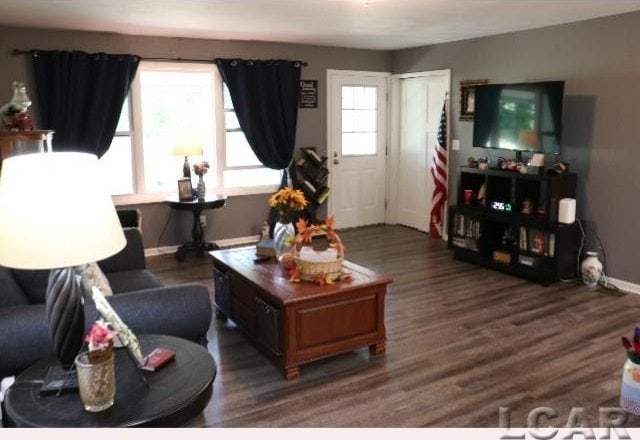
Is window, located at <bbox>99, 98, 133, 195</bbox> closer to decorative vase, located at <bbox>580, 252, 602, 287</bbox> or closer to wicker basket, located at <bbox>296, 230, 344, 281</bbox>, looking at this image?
wicker basket, located at <bbox>296, 230, 344, 281</bbox>

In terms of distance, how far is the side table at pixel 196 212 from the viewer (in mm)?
5625

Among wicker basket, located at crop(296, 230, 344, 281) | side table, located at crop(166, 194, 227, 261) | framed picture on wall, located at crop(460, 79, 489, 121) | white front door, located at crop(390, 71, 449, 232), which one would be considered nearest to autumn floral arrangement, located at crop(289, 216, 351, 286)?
wicker basket, located at crop(296, 230, 344, 281)

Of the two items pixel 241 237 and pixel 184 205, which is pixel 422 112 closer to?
pixel 241 237

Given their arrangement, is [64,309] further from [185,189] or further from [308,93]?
[308,93]

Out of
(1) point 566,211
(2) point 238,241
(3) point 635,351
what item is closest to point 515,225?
(1) point 566,211

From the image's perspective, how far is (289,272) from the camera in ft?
11.5

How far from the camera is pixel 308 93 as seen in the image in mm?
6668

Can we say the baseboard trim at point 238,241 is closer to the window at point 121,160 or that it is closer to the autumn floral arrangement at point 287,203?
the window at point 121,160

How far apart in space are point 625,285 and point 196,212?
13.4 feet

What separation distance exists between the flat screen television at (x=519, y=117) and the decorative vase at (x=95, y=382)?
14.0 ft

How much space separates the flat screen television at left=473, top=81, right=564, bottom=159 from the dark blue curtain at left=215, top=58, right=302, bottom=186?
83.4 inches

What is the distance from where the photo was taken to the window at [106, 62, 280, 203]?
5777 mm

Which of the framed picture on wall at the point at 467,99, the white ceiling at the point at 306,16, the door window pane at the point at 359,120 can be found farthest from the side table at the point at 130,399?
the door window pane at the point at 359,120

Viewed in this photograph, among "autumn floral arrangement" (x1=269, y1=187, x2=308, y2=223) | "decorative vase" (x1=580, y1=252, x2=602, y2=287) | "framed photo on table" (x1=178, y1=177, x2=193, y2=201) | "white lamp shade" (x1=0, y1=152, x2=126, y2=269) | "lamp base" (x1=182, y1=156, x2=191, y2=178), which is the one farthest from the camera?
"lamp base" (x1=182, y1=156, x2=191, y2=178)
